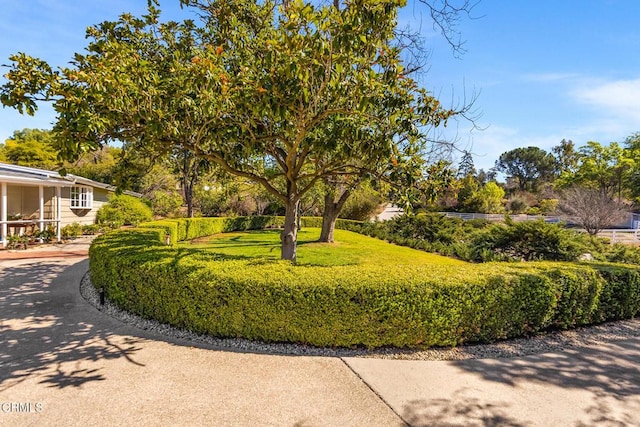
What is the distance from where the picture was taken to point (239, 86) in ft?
15.4

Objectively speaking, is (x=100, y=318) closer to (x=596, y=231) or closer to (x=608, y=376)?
(x=608, y=376)

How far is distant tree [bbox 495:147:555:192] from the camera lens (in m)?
64.4

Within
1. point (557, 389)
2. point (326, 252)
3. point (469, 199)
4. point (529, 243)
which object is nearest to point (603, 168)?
point (469, 199)

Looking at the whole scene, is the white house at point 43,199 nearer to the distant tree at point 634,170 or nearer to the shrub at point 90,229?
the shrub at point 90,229

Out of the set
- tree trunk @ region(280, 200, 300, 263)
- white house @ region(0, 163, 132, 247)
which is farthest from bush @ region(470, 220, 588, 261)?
white house @ region(0, 163, 132, 247)

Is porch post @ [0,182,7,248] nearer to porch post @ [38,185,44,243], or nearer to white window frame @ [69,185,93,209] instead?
porch post @ [38,185,44,243]

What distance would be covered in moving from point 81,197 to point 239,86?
16.0 meters

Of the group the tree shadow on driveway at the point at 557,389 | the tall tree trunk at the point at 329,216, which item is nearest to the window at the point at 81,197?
the tall tree trunk at the point at 329,216

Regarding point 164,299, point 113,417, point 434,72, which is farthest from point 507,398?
point 434,72

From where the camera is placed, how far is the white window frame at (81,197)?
51.6ft

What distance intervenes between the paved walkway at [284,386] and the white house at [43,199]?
936 centimetres

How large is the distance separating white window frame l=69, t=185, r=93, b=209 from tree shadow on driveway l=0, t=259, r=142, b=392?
1012cm

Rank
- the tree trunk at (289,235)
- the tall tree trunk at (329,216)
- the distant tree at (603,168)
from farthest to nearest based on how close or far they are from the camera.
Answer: the distant tree at (603,168), the tall tree trunk at (329,216), the tree trunk at (289,235)

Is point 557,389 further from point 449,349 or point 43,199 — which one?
point 43,199
